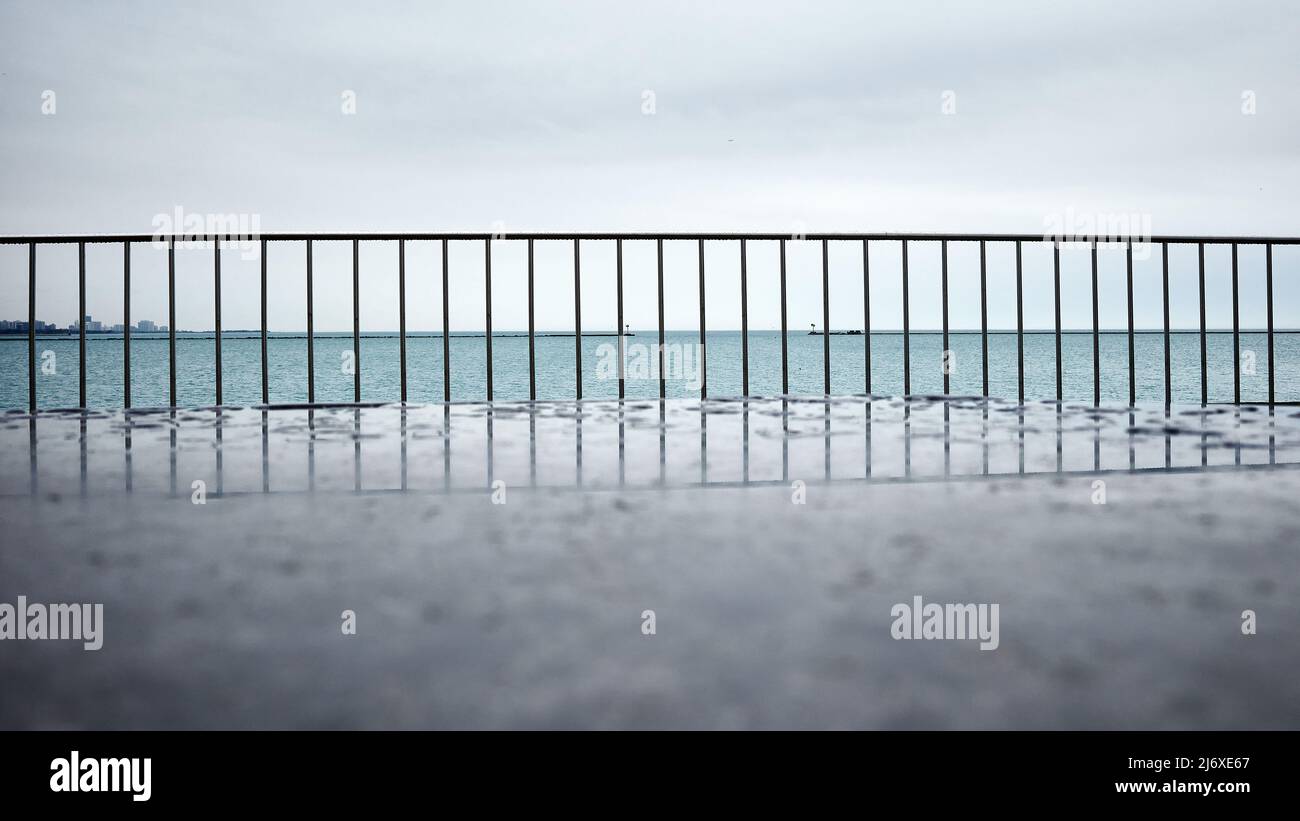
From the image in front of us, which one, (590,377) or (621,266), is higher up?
(590,377)

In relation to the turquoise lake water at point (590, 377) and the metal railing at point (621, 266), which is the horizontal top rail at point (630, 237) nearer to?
the metal railing at point (621, 266)

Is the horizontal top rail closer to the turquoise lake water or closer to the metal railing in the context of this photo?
the metal railing

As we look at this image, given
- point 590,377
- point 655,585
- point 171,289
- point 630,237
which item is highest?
point 590,377

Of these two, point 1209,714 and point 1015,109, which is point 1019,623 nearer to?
point 1209,714

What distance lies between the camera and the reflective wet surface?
1.93 ft

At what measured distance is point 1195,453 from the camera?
1.89 m

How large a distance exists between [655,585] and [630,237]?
9.83ft

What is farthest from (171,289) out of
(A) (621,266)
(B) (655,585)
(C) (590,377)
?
(C) (590,377)

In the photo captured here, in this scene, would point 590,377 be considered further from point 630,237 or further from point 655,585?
point 655,585

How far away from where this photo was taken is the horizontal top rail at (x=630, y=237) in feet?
11.3

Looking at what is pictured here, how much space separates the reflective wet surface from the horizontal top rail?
70.7 inches

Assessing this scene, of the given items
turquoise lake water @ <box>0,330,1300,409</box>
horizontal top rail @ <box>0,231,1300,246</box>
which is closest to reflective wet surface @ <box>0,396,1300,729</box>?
horizontal top rail @ <box>0,231,1300,246</box>

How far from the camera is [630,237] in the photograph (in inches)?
146
